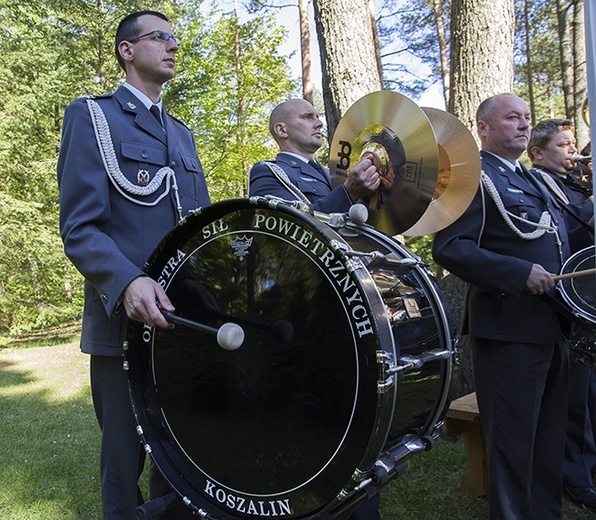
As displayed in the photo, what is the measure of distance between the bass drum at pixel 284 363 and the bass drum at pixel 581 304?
0.78m

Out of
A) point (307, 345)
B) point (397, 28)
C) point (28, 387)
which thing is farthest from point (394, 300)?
point (397, 28)

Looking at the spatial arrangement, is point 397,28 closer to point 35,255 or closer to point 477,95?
point 35,255

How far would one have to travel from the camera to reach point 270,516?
190 cm

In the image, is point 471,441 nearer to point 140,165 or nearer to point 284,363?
point 284,363

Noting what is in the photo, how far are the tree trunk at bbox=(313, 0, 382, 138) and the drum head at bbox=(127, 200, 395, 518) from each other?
9.49 ft

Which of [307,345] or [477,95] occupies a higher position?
[477,95]

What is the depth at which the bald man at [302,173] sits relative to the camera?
2455 millimetres

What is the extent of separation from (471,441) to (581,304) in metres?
1.28

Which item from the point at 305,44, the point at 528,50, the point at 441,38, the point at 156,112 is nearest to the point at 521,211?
the point at 156,112

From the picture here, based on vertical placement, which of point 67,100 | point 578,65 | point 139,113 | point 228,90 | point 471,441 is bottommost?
point 471,441

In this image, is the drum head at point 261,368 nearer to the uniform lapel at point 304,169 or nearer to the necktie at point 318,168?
the uniform lapel at point 304,169

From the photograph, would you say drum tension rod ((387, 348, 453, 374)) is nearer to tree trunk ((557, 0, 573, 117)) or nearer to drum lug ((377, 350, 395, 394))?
drum lug ((377, 350, 395, 394))

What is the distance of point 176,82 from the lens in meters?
14.6

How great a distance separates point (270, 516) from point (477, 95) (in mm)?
3658
